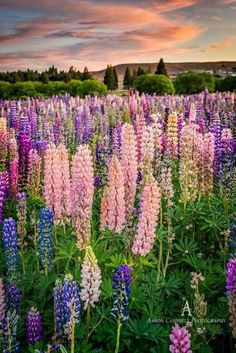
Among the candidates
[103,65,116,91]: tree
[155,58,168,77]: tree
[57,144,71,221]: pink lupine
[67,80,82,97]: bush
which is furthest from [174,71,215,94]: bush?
[57,144,71,221]: pink lupine

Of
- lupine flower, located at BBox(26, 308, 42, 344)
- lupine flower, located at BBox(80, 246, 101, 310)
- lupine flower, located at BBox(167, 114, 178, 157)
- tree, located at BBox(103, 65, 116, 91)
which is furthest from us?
tree, located at BBox(103, 65, 116, 91)

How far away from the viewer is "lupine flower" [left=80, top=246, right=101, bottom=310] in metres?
3.12

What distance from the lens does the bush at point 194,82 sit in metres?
34.4

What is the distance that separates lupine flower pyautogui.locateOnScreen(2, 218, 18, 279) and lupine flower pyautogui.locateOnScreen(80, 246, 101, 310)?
1.22m

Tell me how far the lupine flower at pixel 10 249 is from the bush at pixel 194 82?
3127cm

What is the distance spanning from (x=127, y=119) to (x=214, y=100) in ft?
11.7

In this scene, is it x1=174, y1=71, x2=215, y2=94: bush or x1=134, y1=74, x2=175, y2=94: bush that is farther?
x1=174, y1=71, x2=215, y2=94: bush

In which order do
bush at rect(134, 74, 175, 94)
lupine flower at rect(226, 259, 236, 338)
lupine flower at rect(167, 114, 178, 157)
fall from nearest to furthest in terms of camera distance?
lupine flower at rect(226, 259, 236, 338), lupine flower at rect(167, 114, 178, 157), bush at rect(134, 74, 175, 94)

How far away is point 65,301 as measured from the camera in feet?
10.5

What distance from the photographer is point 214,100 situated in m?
16.8

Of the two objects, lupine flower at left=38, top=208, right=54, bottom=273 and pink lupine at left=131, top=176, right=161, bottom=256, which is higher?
pink lupine at left=131, top=176, right=161, bottom=256

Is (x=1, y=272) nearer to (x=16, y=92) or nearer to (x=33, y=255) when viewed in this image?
(x=33, y=255)

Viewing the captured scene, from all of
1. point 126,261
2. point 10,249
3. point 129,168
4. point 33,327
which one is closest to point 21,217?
point 10,249

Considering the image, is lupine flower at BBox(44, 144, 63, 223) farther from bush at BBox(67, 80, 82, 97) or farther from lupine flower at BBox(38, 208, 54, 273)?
bush at BBox(67, 80, 82, 97)
